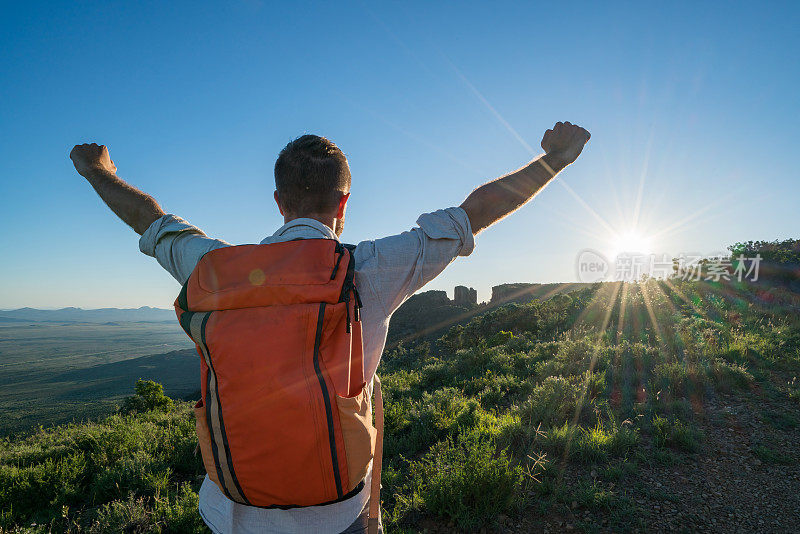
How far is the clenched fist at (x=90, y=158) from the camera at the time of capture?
193 centimetres

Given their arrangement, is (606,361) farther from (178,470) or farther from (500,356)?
(178,470)

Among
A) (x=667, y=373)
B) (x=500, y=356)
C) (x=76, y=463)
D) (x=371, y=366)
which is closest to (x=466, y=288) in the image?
(x=500, y=356)

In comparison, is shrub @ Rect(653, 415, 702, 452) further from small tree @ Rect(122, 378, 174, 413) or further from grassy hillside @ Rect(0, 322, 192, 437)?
grassy hillside @ Rect(0, 322, 192, 437)

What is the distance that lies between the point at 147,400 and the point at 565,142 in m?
13.6

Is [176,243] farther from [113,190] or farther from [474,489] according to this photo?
[474,489]

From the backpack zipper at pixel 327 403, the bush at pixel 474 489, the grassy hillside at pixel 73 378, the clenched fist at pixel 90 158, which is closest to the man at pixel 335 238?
the backpack zipper at pixel 327 403

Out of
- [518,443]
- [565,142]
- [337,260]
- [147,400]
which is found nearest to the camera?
[337,260]

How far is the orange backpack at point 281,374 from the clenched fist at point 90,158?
1.12 metres

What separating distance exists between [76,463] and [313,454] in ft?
21.0

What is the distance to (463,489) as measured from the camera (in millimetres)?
3721

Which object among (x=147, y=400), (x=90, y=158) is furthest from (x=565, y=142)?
(x=147, y=400)

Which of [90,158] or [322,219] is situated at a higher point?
[90,158]

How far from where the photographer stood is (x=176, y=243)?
167cm

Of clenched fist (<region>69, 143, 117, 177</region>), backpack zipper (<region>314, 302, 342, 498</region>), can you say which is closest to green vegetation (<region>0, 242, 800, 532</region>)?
backpack zipper (<region>314, 302, 342, 498</region>)
